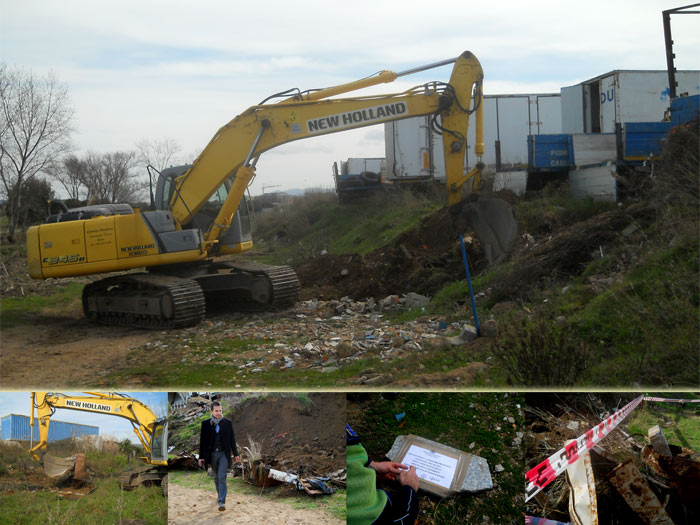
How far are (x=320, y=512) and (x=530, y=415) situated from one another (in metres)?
0.92

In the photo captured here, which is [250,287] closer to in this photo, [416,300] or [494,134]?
[416,300]

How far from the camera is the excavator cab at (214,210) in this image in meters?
11.4

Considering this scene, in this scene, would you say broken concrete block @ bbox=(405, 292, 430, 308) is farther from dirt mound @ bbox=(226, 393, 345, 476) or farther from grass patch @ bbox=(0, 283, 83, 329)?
dirt mound @ bbox=(226, 393, 345, 476)

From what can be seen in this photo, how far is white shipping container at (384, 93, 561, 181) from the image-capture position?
68.4ft

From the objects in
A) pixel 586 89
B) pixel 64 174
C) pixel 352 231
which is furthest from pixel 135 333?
pixel 586 89

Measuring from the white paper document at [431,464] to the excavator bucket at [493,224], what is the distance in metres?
9.20

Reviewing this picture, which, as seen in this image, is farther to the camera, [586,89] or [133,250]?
[586,89]

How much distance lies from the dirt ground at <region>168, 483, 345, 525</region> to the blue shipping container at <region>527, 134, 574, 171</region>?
1291 cm

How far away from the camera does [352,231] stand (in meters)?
21.2

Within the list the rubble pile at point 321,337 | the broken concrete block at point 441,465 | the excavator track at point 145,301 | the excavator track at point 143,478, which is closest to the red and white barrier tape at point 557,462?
the broken concrete block at point 441,465

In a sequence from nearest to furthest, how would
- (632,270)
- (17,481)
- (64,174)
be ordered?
(17,481) < (632,270) < (64,174)

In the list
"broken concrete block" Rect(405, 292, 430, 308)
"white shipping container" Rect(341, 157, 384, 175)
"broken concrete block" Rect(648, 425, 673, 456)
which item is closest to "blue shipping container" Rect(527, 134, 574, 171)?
"broken concrete block" Rect(405, 292, 430, 308)

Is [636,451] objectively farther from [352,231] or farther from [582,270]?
[352,231]

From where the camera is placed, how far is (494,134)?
20.9 meters
